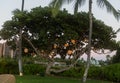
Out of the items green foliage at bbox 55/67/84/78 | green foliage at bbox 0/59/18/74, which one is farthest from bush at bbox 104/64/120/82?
green foliage at bbox 0/59/18/74

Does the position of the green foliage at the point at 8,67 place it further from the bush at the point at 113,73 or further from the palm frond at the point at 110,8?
the palm frond at the point at 110,8

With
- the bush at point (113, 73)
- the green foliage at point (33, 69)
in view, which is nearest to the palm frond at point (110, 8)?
the bush at point (113, 73)

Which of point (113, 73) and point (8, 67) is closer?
point (113, 73)

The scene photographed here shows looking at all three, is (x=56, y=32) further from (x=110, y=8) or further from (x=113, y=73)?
(x=110, y=8)

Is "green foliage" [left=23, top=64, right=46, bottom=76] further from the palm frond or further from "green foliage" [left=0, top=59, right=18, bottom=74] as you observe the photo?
the palm frond

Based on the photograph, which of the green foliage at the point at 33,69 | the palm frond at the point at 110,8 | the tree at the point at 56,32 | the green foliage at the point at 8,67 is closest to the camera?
the palm frond at the point at 110,8

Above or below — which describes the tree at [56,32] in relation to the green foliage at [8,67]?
above

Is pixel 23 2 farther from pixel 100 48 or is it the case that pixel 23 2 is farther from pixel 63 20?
pixel 100 48

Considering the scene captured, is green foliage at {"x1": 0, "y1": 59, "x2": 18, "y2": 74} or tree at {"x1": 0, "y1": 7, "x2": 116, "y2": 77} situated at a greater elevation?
tree at {"x1": 0, "y1": 7, "x2": 116, "y2": 77}

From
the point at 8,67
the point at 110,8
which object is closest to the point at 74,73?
the point at 8,67

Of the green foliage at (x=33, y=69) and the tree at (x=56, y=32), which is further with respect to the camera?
the green foliage at (x=33, y=69)

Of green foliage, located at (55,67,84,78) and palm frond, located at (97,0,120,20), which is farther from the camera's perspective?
green foliage, located at (55,67,84,78)

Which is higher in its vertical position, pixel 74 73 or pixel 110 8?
pixel 110 8

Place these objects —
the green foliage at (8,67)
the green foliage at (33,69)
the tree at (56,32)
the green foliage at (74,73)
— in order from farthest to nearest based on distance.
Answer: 1. the green foliage at (8,67)
2. the green foliage at (33,69)
3. the green foliage at (74,73)
4. the tree at (56,32)
